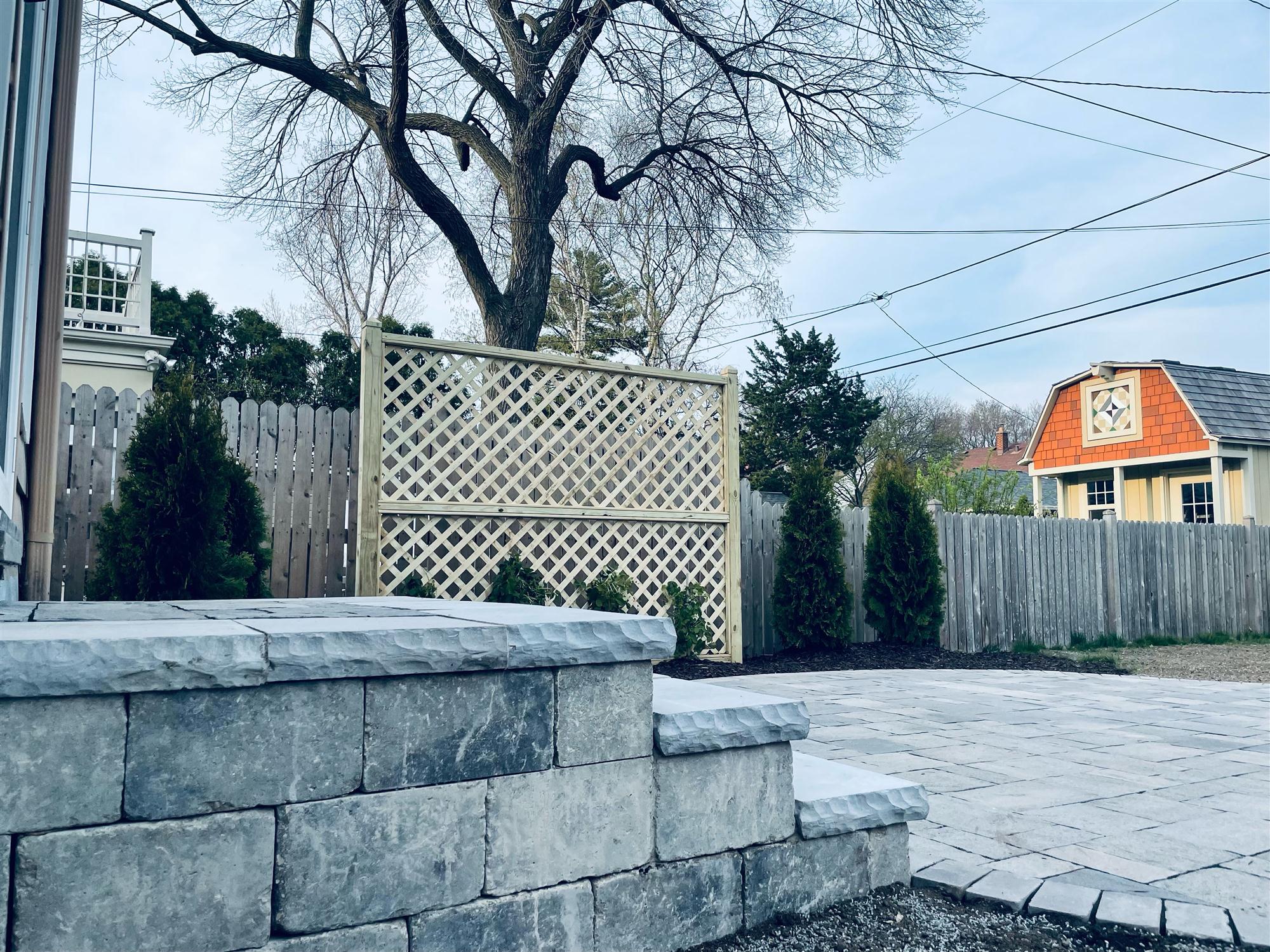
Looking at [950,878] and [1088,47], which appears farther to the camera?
[1088,47]

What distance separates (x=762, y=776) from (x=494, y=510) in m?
4.10

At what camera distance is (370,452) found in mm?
5539

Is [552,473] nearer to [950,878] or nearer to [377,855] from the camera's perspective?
[950,878]

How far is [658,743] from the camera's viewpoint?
1.92 m

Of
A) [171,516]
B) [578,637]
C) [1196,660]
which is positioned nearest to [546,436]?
[171,516]

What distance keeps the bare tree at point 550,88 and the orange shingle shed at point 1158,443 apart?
10305 millimetres

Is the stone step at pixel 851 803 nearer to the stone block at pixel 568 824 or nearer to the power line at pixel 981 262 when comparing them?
the stone block at pixel 568 824

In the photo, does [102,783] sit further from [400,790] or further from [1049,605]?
[1049,605]

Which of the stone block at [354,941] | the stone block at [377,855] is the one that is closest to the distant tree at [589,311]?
the stone block at [377,855]

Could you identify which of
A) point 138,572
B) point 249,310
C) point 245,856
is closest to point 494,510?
point 138,572

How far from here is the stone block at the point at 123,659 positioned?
1264 millimetres

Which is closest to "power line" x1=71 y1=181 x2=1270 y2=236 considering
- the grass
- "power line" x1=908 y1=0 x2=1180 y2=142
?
"power line" x1=908 y1=0 x2=1180 y2=142

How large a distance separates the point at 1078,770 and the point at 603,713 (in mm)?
2677

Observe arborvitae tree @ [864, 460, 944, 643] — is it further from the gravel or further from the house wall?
the house wall
